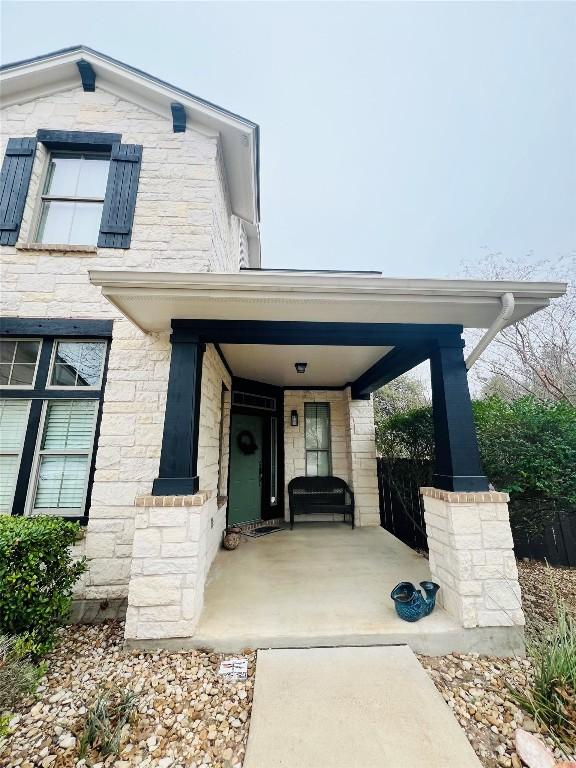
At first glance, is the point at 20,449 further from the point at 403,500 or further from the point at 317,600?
the point at 403,500

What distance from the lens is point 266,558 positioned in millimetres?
4035

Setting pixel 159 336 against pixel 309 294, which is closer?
pixel 309 294

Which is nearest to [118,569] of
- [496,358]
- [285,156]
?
[496,358]

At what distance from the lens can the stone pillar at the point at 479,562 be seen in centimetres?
248

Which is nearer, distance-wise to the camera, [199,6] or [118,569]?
[118,569]

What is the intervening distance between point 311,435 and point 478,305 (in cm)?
411

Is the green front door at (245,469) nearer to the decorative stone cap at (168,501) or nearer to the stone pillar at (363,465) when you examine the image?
the stone pillar at (363,465)

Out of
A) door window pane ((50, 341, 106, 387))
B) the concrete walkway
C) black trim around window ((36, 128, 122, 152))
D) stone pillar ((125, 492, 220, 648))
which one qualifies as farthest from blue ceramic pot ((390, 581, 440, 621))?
black trim around window ((36, 128, 122, 152))

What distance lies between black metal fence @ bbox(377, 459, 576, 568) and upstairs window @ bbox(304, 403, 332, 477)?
0.99 metres

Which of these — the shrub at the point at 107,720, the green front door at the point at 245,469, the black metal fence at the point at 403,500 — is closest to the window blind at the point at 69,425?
the shrub at the point at 107,720

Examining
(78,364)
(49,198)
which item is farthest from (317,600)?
(49,198)

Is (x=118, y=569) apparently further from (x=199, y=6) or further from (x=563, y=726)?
(x=199, y=6)

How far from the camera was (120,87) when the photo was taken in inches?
167

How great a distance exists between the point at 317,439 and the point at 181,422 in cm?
390
